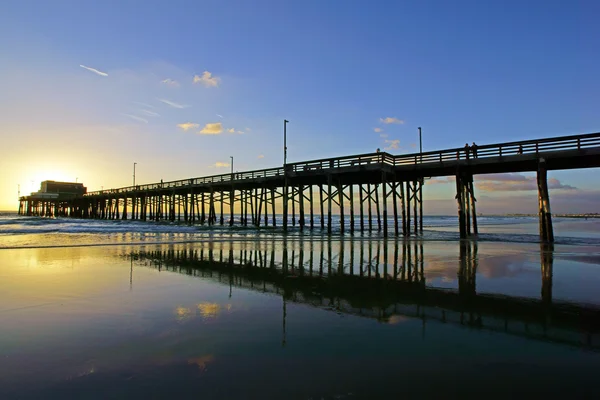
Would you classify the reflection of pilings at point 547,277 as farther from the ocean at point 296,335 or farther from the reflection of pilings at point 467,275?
the reflection of pilings at point 467,275

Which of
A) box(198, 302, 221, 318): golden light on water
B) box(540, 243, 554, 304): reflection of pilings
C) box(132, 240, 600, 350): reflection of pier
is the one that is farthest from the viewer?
box(540, 243, 554, 304): reflection of pilings

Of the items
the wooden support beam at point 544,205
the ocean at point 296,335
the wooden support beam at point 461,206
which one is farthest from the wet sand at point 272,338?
the wooden support beam at point 461,206

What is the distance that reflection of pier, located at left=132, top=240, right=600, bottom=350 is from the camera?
4699 mm

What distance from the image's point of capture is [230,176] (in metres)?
37.4

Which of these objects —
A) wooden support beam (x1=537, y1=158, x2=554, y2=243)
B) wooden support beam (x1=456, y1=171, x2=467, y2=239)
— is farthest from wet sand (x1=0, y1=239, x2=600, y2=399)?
wooden support beam (x1=456, y1=171, x2=467, y2=239)

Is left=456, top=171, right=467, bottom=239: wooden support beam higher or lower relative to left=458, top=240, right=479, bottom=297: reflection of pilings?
higher

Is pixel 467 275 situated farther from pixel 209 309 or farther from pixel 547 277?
pixel 209 309

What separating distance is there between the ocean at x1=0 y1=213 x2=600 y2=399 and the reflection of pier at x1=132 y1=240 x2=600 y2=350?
0.04 metres

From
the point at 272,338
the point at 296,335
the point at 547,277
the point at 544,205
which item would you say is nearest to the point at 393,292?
the point at 296,335

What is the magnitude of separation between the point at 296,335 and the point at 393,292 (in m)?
3.03

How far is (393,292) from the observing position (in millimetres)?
6617

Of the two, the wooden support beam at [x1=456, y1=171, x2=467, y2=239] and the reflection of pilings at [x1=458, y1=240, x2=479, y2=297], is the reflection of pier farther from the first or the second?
the wooden support beam at [x1=456, y1=171, x2=467, y2=239]

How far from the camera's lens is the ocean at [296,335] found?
297 cm

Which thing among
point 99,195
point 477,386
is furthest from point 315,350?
point 99,195
